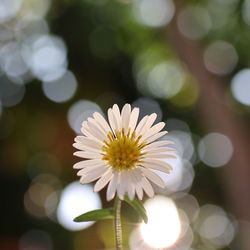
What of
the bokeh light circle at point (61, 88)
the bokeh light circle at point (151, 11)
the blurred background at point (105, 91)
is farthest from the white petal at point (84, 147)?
the bokeh light circle at point (61, 88)

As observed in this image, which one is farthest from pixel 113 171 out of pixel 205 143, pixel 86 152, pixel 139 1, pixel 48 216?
pixel 139 1

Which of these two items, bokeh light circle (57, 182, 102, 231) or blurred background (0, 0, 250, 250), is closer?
bokeh light circle (57, 182, 102, 231)

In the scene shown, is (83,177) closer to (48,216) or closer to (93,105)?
(48,216)

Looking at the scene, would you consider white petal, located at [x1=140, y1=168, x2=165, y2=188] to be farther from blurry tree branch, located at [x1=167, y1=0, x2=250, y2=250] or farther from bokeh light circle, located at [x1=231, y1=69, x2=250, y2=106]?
bokeh light circle, located at [x1=231, y1=69, x2=250, y2=106]

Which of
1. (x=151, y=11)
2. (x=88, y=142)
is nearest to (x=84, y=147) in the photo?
(x=88, y=142)

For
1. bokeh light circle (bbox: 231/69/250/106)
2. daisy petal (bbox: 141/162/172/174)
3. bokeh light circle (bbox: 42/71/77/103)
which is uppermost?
bokeh light circle (bbox: 42/71/77/103)

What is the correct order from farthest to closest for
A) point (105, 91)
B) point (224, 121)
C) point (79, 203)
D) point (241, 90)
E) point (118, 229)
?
1. point (105, 91)
2. point (241, 90)
3. point (224, 121)
4. point (79, 203)
5. point (118, 229)

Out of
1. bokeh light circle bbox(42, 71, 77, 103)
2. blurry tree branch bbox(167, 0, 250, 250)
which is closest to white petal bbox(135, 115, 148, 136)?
blurry tree branch bbox(167, 0, 250, 250)

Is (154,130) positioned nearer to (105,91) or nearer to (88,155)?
(88,155)
